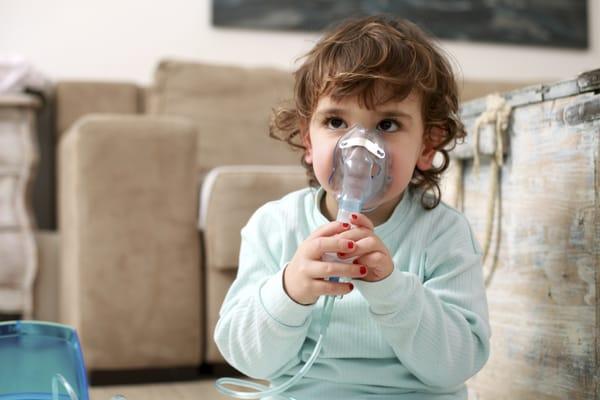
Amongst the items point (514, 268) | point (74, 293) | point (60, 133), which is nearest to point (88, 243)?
point (74, 293)

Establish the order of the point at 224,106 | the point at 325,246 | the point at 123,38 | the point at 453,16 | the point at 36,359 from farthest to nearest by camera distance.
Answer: the point at 453,16 → the point at 123,38 → the point at 224,106 → the point at 36,359 → the point at 325,246

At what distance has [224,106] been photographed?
250 centimetres

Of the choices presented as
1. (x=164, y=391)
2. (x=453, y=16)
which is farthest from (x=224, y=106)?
(x=453, y=16)

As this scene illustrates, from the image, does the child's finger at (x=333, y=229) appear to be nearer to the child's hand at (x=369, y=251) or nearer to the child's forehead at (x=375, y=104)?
the child's hand at (x=369, y=251)

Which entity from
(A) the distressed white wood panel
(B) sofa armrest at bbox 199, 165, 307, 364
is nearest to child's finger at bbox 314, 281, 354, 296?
(A) the distressed white wood panel

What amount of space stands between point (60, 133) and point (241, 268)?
1.75m

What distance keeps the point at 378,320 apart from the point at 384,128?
0.23 meters

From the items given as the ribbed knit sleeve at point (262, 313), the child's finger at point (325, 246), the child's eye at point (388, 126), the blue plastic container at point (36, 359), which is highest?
the child's eye at point (388, 126)

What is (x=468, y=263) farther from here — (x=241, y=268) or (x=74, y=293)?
(x=74, y=293)

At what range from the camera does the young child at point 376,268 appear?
2.91 ft

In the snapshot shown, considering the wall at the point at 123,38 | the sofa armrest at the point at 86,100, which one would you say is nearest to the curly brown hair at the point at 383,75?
the sofa armrest at the point at 86,100

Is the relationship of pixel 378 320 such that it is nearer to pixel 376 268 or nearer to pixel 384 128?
pixel 376 268

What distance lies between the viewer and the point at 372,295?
85cm

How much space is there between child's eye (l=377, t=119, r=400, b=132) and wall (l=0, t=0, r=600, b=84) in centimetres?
198
